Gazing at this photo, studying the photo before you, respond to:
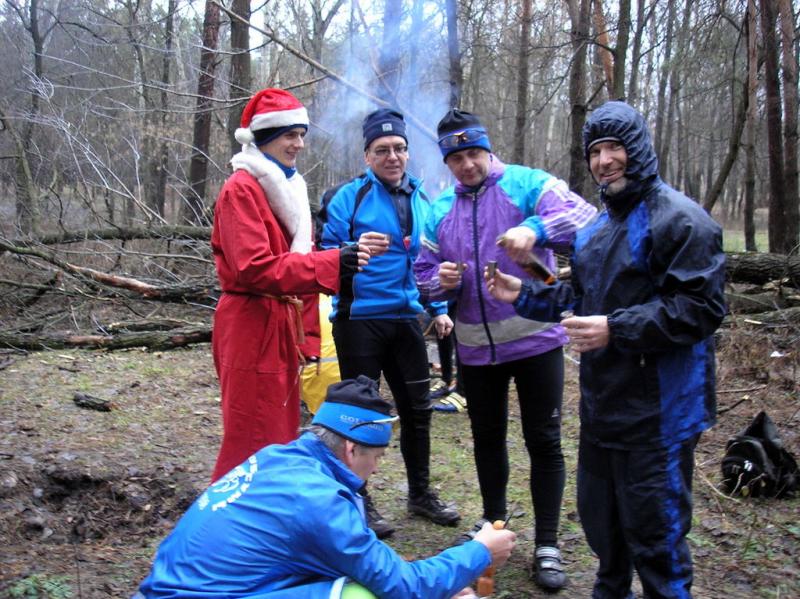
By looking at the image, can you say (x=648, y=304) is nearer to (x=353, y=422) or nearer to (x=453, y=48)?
(x=353, y=422)

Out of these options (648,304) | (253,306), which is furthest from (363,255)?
(648,304)

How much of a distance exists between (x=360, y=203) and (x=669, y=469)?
200cm

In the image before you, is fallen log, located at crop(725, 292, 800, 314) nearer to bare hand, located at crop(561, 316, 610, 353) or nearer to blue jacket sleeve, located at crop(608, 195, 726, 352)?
blue jacket sleeve, located at crop(608, 195, 726, 352)

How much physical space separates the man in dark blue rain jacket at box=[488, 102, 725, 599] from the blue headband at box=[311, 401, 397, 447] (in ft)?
2.29

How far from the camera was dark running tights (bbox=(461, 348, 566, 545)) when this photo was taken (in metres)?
3.12

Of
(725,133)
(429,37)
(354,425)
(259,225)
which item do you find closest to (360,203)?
(259,225)

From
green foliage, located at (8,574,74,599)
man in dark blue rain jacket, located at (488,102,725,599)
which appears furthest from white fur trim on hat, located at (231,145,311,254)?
green foliage, located at (8,574,74,599)

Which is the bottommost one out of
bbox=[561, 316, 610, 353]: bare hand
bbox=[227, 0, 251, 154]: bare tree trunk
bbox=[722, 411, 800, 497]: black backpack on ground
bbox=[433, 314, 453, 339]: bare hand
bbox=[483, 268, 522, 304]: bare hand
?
bbox=[722, 411, 800, 497]: black backpack on ground

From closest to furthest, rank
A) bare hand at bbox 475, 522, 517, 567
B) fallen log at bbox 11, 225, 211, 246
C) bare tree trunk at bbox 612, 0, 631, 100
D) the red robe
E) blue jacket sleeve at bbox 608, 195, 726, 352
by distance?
blue jacket sleeve at bbox 608, 195, 726, 352 < bare hand at bbox 475, 522, 517, 567 < the red robe < fallen log at bbox 11, 225, 211, 246 < bare tree trunk at bbox 612, 0, 631, 100

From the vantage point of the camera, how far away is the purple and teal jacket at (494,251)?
3.10 m

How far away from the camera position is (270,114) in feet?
9.93

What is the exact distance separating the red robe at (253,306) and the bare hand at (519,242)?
70 centimetres

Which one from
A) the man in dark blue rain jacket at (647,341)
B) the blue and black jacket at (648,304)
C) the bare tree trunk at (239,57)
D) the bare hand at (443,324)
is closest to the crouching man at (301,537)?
the man in dark blue rain jacket at (647,341)

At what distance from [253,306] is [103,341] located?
192 inches
